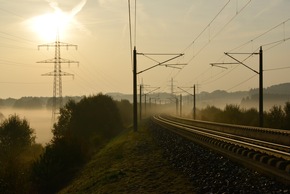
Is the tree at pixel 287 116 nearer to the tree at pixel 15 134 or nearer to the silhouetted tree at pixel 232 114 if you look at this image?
the silhouetted tree at pixel 232 114

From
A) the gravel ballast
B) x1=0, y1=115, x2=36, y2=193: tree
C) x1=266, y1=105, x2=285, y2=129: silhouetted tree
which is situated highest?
x1=266, y1=105, x2=285, y2=129: silhouetted tree

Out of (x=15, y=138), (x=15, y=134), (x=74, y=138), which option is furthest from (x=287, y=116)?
(x=15, y=134)

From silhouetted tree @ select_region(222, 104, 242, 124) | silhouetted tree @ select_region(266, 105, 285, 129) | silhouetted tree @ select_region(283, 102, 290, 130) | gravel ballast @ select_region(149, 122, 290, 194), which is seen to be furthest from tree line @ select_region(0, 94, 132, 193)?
silhouetted tree @ select_region(283, 102, 290, 130)

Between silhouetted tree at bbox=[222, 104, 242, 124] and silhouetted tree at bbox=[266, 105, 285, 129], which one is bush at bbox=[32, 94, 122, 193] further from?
silhouetted tree at bbox=[266, 105, 285, 129]

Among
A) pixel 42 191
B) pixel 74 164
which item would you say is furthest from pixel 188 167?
pixel 74 164

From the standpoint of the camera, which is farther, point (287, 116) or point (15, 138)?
point (15, 138)

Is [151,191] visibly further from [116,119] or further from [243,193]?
[116,119]

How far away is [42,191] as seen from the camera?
3194 centimetres

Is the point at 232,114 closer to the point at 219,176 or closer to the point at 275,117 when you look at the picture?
the point at 275,117

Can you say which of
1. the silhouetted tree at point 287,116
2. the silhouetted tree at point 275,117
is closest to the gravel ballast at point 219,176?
the silhouetted tree at point 287,116

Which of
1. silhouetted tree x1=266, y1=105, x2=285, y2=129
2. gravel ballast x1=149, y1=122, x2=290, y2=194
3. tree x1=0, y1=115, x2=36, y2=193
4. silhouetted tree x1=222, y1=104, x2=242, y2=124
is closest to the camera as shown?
gravel ballast x1=149, y1=122, x2=290, y2=194

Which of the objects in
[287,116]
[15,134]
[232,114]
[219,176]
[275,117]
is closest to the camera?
[219,176]

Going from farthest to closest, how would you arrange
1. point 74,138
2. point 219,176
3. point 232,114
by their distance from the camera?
point 232,114, point 74,138, point 219,176

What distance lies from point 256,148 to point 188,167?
4742mm
